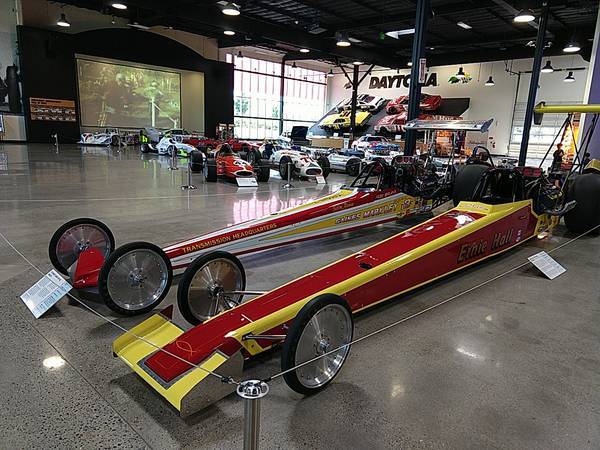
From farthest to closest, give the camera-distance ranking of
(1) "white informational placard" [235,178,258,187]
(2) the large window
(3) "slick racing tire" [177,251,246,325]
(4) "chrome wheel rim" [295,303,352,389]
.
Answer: (2) the large window
(1) "white informational placard" [235,178,258,187]
(3) "slick racing tire" [177,251,246,325]
(4) "chrome wheel rim" [295,303,352,389]

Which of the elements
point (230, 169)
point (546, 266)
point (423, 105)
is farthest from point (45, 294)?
point (423, 105)

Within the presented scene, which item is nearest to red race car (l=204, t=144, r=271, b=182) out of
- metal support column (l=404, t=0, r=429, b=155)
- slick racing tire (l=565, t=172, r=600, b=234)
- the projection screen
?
metal support column (l=404, t=0, r=429, b=155)

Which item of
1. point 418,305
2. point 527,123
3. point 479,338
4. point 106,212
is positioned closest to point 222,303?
point 418,305

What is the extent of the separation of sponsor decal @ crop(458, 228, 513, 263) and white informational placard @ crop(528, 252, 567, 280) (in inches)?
13.7

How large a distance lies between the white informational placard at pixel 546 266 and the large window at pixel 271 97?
3012cm

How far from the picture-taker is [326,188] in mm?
11742

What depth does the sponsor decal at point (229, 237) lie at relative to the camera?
4.10 m

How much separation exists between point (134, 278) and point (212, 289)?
644 mm

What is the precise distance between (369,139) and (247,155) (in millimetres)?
8238

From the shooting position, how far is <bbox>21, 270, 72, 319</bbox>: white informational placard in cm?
317

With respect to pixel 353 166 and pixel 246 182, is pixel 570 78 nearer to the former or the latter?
pixel 353 166

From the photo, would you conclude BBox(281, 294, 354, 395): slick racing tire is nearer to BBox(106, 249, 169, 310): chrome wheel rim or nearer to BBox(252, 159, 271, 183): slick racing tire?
BBox(106, 249, 169, 310): chrome wheel rim

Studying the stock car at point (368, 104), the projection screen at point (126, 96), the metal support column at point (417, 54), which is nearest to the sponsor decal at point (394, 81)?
the stock car at point (368, 104)

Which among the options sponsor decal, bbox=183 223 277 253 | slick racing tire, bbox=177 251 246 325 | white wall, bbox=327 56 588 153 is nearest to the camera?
slick racing tire, bbox=177 251 246 325
